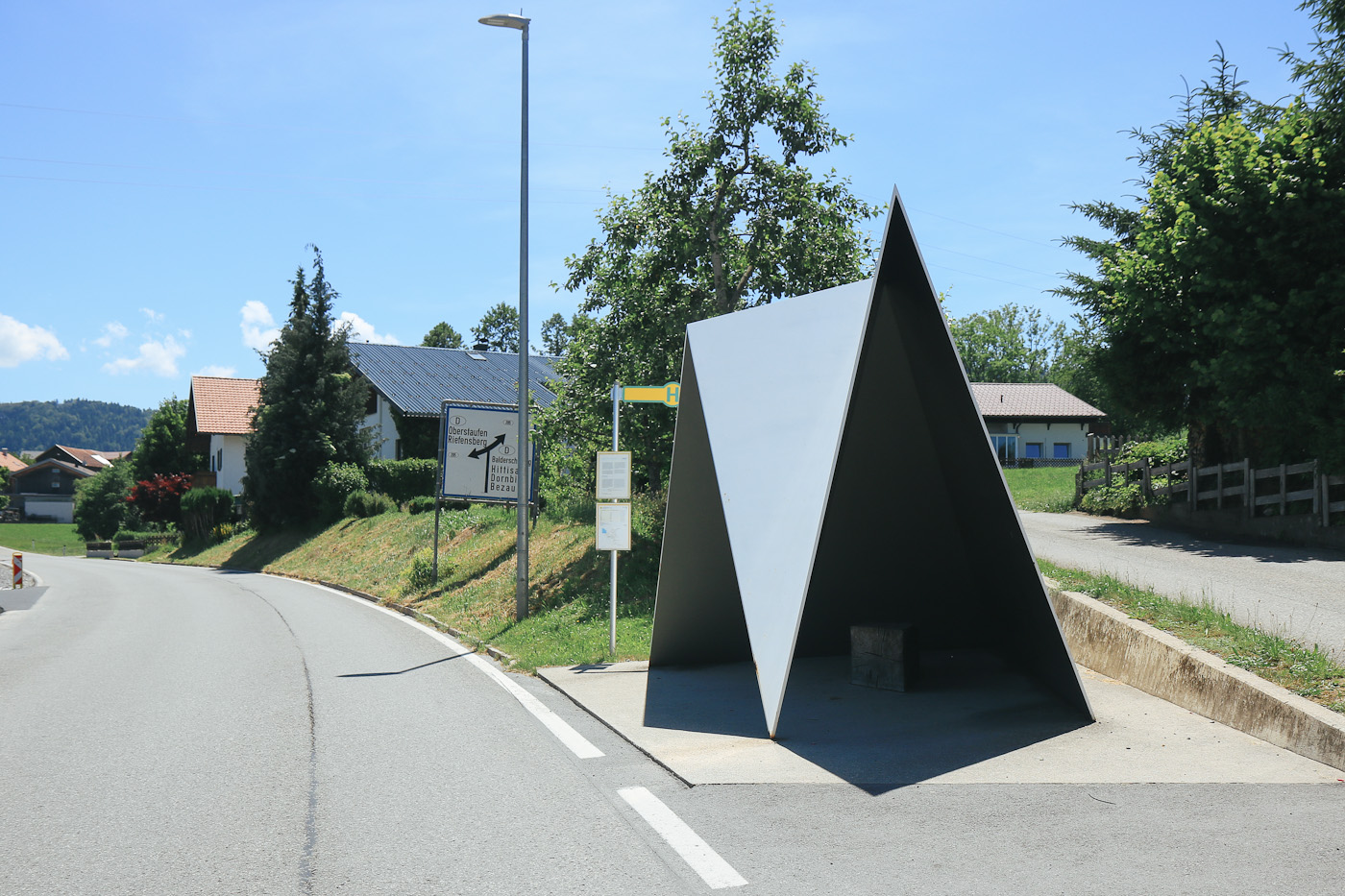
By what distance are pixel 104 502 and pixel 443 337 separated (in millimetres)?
28652

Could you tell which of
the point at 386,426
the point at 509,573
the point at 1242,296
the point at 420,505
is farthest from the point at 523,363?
the point at 386,426

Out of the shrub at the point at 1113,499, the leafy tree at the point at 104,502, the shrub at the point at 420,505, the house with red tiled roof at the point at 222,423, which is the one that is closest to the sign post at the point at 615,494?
the shrub at the point at 1113,499

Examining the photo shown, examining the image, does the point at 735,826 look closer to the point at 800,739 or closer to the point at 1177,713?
the point at 800,739

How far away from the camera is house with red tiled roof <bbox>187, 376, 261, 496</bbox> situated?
176ft

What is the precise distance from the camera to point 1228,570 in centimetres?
1298

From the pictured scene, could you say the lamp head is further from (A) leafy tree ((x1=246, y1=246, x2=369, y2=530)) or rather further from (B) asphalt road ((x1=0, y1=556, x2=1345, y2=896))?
(A) leafy tree ((x1=246, y1=246, x2=369, y2=530))

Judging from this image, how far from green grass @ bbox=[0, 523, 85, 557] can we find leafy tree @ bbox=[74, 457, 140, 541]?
57.0 inches

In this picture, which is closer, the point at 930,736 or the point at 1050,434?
the point at 930,736

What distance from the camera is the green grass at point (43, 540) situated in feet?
202

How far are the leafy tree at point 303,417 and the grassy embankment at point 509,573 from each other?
4.55 metres

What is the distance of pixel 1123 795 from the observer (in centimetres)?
546

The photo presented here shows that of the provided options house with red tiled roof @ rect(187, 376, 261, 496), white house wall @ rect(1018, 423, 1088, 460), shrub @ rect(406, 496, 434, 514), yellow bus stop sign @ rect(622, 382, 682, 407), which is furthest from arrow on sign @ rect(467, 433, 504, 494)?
white house wall @ rect(1018, 423, 1088, 460)

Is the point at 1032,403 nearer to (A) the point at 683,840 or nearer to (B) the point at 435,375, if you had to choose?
(B) the point at 435,375

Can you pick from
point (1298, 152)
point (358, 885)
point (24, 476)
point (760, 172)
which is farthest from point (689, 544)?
point (24, 476)
